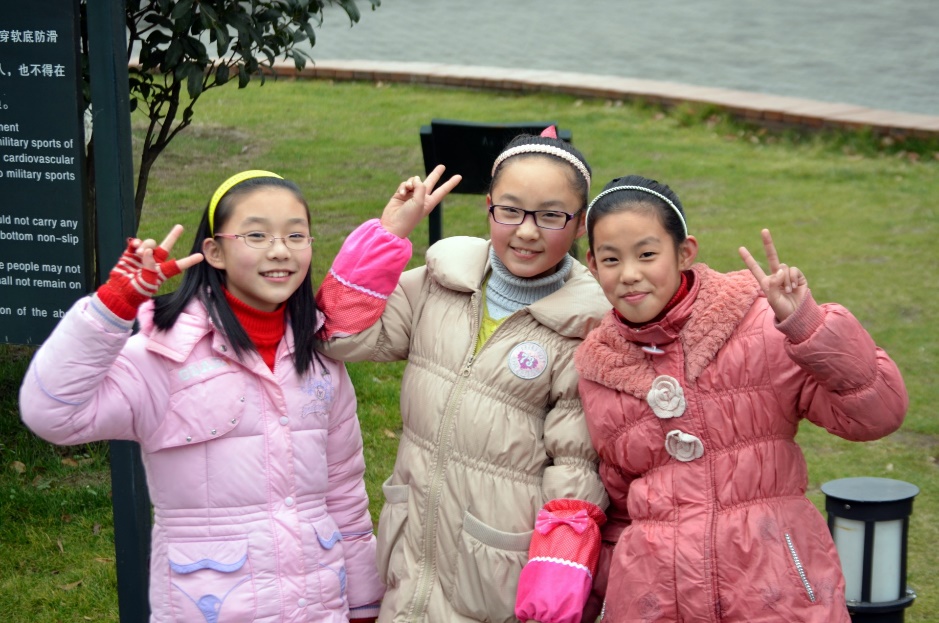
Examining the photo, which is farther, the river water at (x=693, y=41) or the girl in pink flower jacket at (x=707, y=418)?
the river water at (x=693, y=41)

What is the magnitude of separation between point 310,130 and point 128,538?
6.66 meters

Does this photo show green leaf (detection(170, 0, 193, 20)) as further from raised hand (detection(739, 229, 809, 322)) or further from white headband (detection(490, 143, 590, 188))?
raised hand (detection(739, 229, 809, 322))

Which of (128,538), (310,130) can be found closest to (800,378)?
(128,538)

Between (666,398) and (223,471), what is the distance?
38.5 inches

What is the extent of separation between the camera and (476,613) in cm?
279

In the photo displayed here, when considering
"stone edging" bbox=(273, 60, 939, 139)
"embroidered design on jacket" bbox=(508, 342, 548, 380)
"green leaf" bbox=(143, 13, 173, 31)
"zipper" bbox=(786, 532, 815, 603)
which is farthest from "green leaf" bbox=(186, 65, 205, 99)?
"stone edging" bbox=(273, 60, 939, 139)

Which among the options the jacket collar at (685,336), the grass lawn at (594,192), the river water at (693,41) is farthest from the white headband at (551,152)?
the river water at (693,41)

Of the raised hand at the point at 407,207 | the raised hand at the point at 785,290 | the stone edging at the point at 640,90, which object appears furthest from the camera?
the stone edging at the point at 640,90

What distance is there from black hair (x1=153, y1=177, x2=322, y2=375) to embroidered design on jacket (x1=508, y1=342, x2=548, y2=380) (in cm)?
47

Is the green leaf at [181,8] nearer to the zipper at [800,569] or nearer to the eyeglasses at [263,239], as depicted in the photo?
the eyeglasses at [263,239]

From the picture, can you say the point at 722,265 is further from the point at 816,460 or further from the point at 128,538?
the point at 128,538

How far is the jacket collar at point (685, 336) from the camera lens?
2605 mm

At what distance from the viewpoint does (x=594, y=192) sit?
26.7ft

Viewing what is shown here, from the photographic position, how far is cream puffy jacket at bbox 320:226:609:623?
2.78 m
